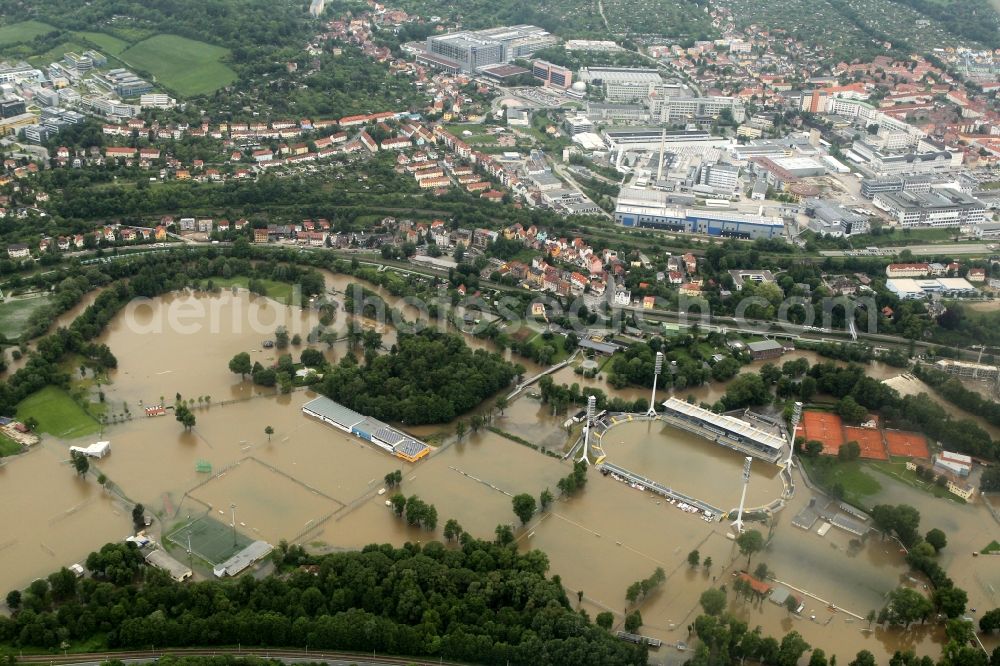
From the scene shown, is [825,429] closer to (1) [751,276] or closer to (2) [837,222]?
(1) [751,276]

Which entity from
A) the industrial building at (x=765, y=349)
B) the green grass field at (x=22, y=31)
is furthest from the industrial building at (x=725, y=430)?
the green grass field at (x=22, y=31)

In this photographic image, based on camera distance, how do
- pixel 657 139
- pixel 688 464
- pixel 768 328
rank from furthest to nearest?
1. pixel 657 139
2. pixel 768 328
3. pixel 688 464

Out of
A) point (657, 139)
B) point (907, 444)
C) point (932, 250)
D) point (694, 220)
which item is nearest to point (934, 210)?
point (932, 250)

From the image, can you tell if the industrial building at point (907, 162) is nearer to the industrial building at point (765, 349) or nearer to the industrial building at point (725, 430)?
the industrial building at point (765, 349)

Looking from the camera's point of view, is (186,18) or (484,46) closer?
(186,18)

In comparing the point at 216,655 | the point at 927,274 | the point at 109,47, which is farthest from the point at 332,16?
the point at 216,655

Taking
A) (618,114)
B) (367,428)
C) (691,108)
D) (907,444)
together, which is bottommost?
(367,428)

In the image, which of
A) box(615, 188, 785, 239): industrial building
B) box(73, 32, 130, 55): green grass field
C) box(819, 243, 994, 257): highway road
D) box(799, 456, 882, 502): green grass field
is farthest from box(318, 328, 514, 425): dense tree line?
box(73, 32, 130, 55): green grass field
